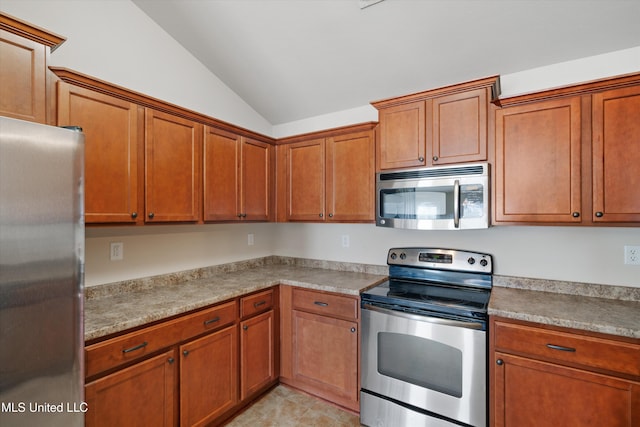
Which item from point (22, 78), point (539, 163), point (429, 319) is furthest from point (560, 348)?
point (22, 78)

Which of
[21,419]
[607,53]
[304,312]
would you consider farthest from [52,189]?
[607,53]

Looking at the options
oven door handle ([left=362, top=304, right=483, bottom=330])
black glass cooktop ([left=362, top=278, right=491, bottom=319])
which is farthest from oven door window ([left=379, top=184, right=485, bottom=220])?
oven door handle ([left=362, top=304, right=483, bottom=330])

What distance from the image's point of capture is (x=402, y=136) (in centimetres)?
233

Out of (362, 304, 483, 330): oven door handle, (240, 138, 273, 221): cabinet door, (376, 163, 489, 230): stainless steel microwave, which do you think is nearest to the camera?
(362, 304, 483, 330): oven door handle

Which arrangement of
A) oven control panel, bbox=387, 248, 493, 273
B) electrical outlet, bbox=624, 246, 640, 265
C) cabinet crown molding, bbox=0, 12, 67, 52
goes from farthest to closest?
1. oven control panel, bbox=387, 248, 493, 273
2. electrical outlet, bbox=624, 246, 640, 265
3. cabinet crown molding, bbox=0, 12, 67, 52

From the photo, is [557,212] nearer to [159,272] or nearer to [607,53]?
[607,53]

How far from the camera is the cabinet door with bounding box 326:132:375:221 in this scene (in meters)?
2.53

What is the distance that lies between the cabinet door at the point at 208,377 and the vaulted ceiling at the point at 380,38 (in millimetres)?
2150

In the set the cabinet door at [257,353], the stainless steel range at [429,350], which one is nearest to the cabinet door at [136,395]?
the cabinet door at [257,353]

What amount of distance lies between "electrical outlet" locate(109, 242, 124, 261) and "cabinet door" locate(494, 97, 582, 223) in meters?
2.57

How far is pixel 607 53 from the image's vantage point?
77.0 inches

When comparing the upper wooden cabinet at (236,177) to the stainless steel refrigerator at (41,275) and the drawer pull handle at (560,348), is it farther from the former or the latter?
the drawer pull handle at (560,348)

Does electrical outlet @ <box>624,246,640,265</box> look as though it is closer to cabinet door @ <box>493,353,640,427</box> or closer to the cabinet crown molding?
cabinet door @ <box>493,353,640,427</box>

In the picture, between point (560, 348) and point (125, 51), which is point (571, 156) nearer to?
point (560, 348)
